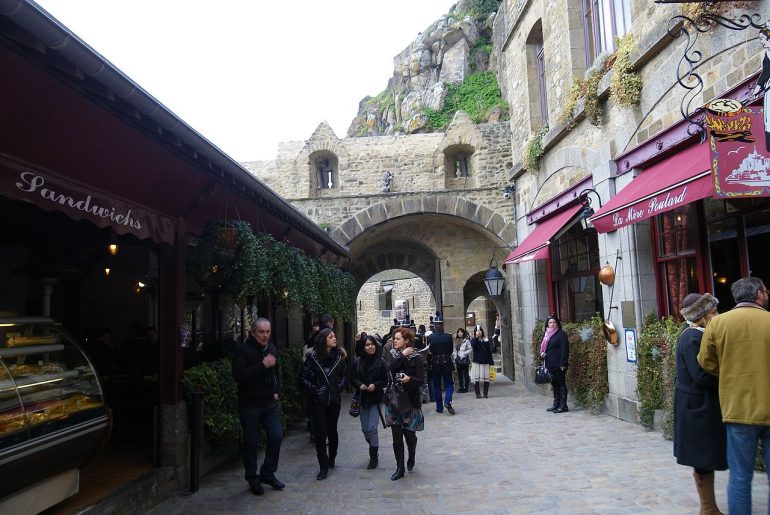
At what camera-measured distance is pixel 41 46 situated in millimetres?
2760

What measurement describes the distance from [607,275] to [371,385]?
12.6 ft

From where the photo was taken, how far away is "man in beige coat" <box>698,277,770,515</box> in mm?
3264

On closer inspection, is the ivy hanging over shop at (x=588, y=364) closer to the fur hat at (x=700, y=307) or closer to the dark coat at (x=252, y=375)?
the fur hat at (x=700, y=307)

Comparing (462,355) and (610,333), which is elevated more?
(610,333)

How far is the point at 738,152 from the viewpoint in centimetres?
438

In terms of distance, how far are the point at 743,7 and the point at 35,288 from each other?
8996 mm

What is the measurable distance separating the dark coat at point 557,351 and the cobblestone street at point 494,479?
3.87 feet

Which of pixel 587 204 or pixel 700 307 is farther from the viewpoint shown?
pixel 587 204

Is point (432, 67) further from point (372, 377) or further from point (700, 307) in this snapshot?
point (700, 307)

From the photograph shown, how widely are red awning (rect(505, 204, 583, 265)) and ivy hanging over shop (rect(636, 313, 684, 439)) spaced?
2.57 m

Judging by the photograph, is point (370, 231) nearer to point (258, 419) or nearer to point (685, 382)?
point (258, 419)

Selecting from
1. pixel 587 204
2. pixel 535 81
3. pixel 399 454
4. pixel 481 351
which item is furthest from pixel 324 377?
pixel 535 81

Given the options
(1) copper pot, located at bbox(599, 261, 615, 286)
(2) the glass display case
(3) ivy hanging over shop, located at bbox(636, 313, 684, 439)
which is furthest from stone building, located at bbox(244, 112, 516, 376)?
(2) the glass display case

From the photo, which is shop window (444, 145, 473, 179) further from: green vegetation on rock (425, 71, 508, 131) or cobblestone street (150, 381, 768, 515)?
cobblestone street (150, 381, 768, 515)
